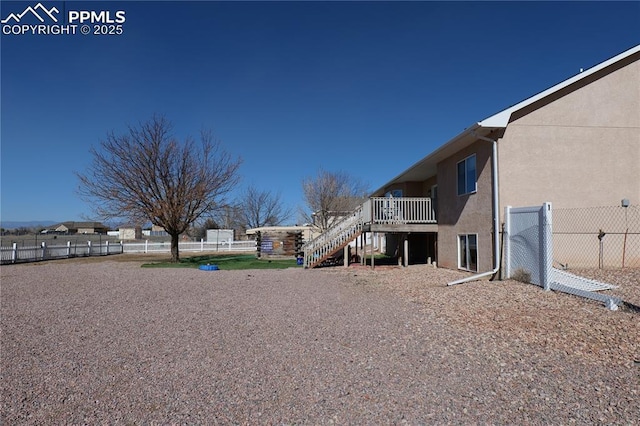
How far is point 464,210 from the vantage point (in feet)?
43.5

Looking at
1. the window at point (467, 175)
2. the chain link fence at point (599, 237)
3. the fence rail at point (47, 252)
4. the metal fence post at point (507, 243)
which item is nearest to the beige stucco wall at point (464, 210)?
the window at point (467, 175)

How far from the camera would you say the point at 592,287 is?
7.84 meters

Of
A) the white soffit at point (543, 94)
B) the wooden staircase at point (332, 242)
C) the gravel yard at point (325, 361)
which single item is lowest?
the gravel yard at point (325, 361)

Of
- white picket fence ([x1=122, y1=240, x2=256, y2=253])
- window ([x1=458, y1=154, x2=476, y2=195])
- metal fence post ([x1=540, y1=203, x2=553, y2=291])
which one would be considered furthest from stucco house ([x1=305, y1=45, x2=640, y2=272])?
white picket fence ([x1=122, y1=240, x2=256, y2=253])

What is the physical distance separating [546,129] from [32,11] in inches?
547

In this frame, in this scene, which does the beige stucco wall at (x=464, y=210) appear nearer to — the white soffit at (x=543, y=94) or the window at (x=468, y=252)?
the window at (x=468, y=252)

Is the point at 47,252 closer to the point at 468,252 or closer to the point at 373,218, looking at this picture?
the point at 373,218

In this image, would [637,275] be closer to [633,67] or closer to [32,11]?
[633,67]

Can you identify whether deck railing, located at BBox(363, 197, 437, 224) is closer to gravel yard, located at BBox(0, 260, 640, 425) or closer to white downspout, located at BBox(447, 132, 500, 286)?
white downspout, located at BBox(447, 132, 500, 286)

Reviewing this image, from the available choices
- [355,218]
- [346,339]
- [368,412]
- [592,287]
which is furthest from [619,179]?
[368,412]

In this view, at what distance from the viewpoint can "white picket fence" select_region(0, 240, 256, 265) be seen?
67.9 feet

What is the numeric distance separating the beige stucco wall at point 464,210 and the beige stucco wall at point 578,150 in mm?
736

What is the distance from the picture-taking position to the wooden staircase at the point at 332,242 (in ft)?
55.2

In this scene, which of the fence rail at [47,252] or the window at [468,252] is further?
the fence rail at [47,252]
